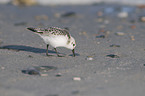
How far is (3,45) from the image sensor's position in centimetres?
712

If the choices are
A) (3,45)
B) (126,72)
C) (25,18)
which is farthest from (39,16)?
(126,72)

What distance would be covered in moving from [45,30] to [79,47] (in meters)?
1.47

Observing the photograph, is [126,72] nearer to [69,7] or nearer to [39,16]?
[39,16]

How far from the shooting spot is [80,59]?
19.2ft

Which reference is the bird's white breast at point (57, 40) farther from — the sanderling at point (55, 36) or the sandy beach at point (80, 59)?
the sandy beach at point (80, 59)

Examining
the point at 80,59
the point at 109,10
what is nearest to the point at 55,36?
the point at 80,59

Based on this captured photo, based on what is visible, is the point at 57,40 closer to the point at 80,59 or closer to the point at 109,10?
the point at 80,59

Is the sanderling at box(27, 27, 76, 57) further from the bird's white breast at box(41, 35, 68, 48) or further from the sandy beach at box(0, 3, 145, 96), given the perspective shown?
the sandy beach at box(0, 3, 145, 96)

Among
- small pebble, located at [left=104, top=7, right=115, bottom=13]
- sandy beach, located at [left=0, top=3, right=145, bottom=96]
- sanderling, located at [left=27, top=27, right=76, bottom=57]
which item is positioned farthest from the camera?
small pebble, located at [left=104, top=7, right=115, bottom=13]

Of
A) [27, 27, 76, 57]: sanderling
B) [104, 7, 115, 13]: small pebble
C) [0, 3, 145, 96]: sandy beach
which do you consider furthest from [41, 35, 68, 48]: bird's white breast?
[104, 7, 115, 13]: small pebble

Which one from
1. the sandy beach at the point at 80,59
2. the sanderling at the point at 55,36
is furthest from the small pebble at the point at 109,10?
the sanderling at the point at 55,36

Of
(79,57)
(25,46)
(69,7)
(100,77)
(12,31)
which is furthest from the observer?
(69,7)

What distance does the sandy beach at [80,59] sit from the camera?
13.5ft

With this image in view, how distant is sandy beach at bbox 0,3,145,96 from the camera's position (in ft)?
13.5
